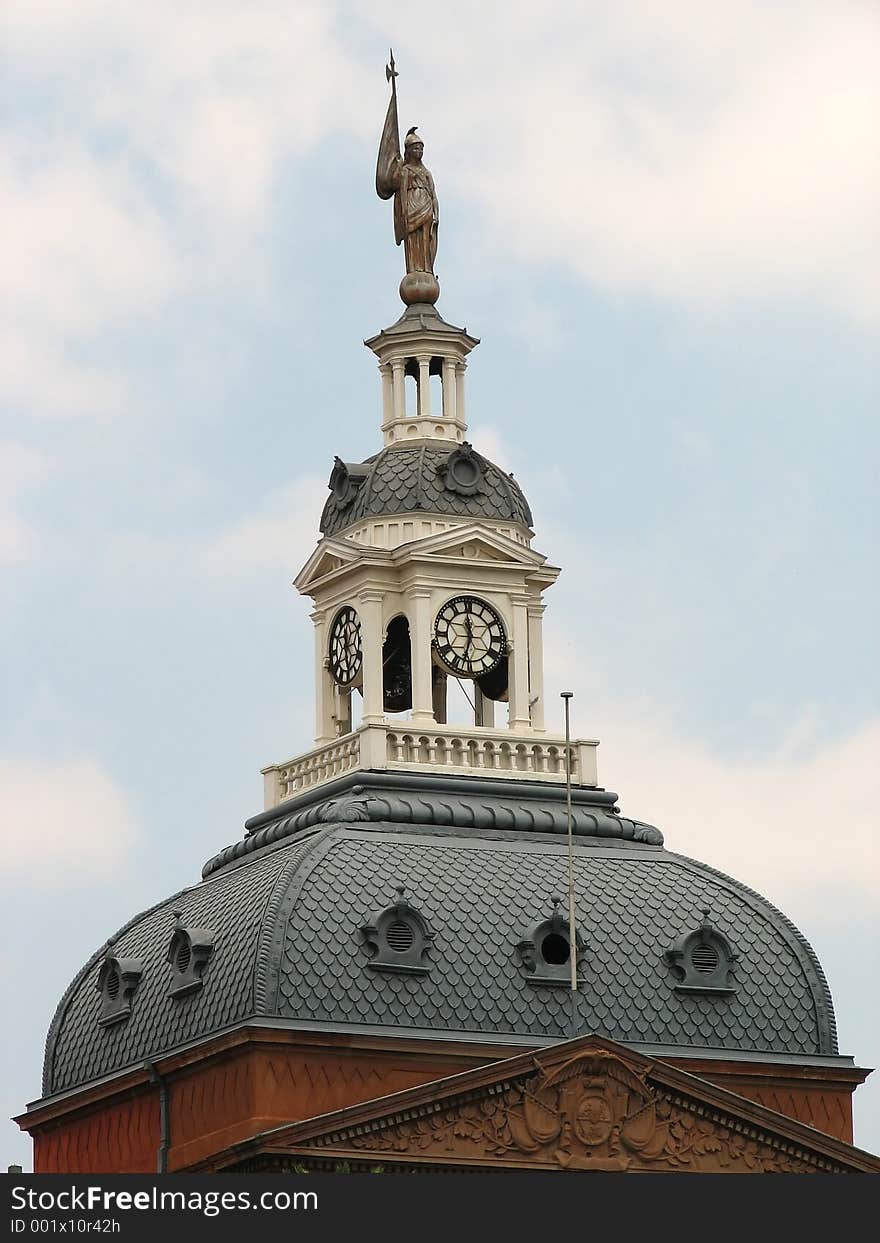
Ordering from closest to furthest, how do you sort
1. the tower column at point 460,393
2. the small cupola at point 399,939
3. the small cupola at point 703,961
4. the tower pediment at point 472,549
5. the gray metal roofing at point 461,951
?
1. the gray metal roofing at point 461,951
2. the small cupola at point 399,939
3. the small cupola at point 703,961
4. the tower pediment at point 472,549
5. the tower column at point 460,393

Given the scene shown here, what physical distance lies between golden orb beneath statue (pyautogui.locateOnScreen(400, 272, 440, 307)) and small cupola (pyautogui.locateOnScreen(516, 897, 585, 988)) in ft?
64.0

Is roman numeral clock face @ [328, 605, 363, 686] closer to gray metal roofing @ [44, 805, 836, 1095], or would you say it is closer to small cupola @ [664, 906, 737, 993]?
gray metal roofing @ [44, 805, 836, 1095]

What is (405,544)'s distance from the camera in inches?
4481

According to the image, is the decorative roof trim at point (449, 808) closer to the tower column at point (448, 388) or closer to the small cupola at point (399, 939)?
the small cupola at point (399, 939)

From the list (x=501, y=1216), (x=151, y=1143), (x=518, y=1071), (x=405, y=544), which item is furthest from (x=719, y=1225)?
(x=405, y=544)

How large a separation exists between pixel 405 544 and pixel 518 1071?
53.5 feet

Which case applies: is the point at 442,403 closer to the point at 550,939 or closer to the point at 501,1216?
the point at 550,939

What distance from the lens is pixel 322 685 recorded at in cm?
11644

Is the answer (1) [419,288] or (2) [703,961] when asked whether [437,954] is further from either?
(1) [419,288]

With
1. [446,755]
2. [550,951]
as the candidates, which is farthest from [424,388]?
[550,951]

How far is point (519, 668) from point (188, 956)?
43.2ft

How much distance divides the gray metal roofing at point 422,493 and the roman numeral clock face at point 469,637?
2295 mm

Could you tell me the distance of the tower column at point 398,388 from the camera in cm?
11762

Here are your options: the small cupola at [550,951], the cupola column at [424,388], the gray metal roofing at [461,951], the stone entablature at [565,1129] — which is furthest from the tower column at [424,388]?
the stone entablature at [565,1129]
